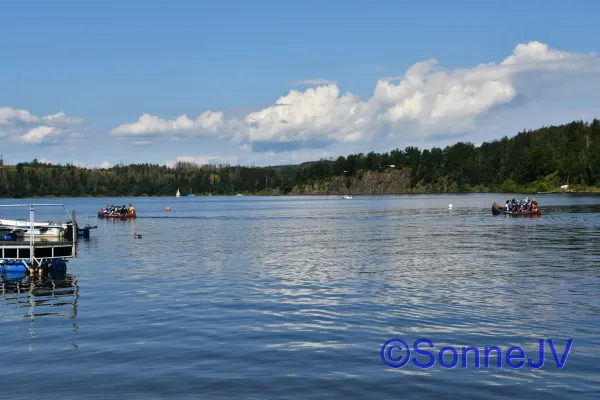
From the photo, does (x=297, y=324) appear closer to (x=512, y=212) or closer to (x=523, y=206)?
(x=512, y=212)

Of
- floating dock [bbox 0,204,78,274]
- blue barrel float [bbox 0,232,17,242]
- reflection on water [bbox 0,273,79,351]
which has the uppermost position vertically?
blue barrel float [bbox 0,232,17,242]

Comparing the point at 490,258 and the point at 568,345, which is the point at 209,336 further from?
the point at 490,258

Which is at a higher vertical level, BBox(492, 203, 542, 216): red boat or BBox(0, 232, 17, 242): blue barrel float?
BBox(0, 232, 17, 242): blue barrel float

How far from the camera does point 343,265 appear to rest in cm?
4972

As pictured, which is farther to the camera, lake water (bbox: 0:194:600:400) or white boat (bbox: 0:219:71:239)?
white boat (bbox: 0:219:71:239)

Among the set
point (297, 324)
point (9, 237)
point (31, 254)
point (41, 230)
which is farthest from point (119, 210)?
point (297, 324)

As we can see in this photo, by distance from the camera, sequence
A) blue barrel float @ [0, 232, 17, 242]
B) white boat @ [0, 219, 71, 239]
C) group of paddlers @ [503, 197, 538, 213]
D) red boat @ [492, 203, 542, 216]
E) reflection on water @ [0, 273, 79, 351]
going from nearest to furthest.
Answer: reflection on water @ [0, 273, 79, 351], blue barrel float @ [0, 232, 17, 242], white boat @ [0, 219, 71, 239], red boat @ [492, 203, 542, 216], group of paddlers @ [503, 197, 538, 213]

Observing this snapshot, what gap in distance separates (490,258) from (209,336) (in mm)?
33057

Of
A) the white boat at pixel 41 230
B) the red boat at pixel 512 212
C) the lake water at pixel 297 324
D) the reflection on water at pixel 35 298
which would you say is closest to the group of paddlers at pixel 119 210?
the red boat at pixel 512 212

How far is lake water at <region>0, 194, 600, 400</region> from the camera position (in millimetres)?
19141

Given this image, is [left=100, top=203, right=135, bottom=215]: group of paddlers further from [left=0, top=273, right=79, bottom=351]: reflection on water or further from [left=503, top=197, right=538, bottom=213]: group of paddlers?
[left=0, top=273, right=79, bottom=351]: reflection on water

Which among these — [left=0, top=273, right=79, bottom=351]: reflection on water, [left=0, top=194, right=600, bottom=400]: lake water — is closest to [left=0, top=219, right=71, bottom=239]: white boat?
[left=0, top=194, right=600, bottom=400]: lake water

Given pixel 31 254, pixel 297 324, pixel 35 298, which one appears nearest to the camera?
pixel 297 324

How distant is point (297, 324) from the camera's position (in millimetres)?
27562
